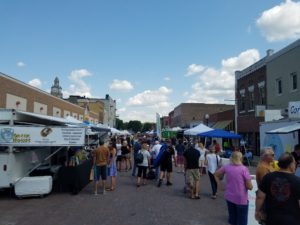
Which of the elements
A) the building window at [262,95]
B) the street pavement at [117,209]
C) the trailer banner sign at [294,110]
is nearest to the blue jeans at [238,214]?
the street pavement at [117,209]

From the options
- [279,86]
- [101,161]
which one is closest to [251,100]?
[279,86]

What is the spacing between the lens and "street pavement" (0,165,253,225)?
28.2 ft

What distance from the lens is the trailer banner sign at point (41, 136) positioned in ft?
37.5

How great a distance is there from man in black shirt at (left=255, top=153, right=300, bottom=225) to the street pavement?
4.09 metres

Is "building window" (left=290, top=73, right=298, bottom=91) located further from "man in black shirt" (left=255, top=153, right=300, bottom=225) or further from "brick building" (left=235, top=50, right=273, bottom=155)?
"man in black shirt" (left=255, top=153, right=300, bottom=225)

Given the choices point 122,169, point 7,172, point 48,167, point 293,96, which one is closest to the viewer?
point 7,172

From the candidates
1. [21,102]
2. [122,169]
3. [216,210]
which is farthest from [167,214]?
Answer: [21,102]

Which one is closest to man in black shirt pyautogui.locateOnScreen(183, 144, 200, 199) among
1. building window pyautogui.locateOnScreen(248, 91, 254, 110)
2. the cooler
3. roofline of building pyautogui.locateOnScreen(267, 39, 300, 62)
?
the cooler

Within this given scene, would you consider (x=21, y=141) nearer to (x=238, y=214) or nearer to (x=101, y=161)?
(x=101, y=161)

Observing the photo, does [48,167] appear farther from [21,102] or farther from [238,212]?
[21,102]

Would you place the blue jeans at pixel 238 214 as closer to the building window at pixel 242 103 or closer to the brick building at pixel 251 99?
the brick building at pixel 251 99

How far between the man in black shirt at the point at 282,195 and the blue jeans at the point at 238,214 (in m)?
1.70

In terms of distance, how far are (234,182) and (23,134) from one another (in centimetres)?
742

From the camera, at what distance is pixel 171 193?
12.6m
